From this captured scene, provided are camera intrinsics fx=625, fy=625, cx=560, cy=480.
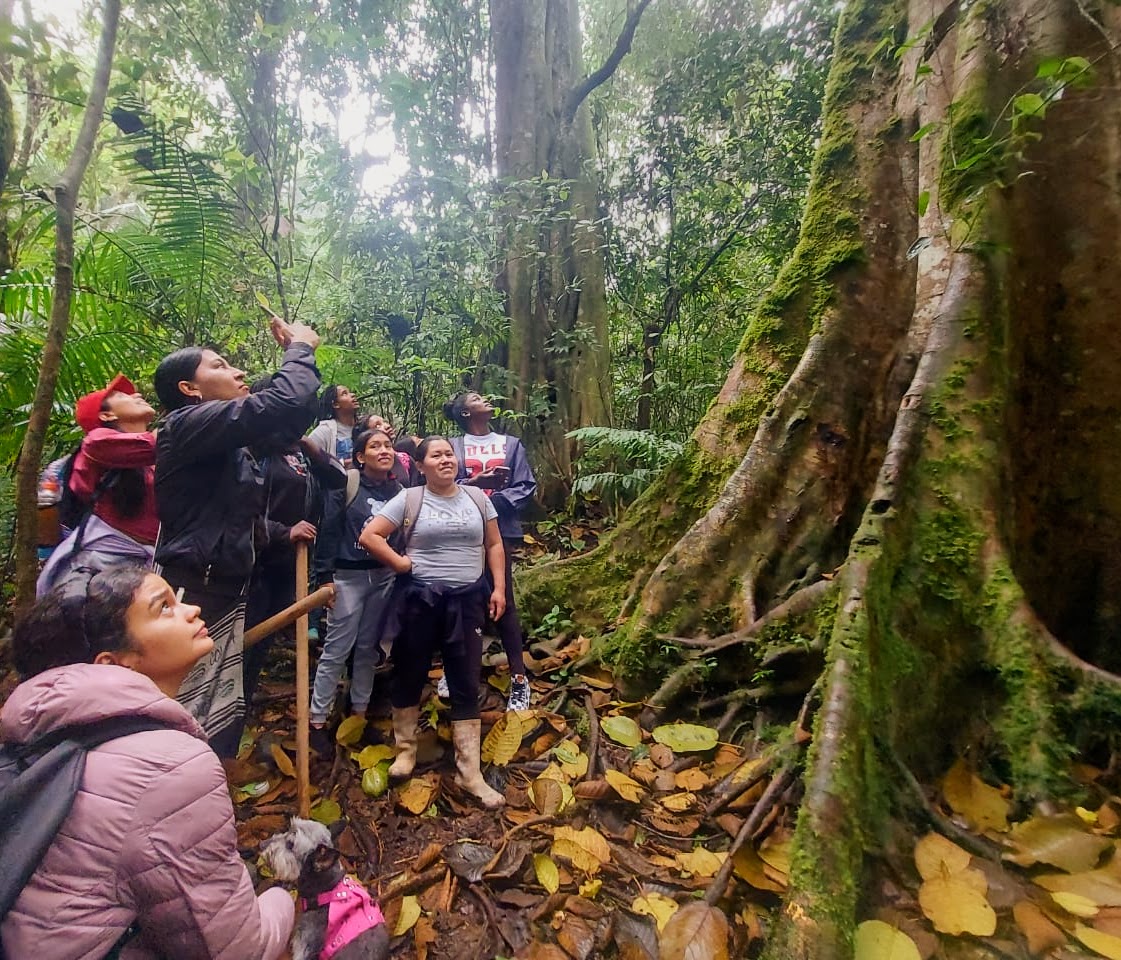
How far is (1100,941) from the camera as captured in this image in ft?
5.23

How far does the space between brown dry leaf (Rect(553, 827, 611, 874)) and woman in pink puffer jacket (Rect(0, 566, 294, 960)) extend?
112 centimetres

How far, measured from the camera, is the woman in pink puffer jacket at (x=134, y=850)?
119 cm

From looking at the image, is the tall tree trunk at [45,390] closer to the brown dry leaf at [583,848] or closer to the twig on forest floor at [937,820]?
the brown dry leaf at [583,848]

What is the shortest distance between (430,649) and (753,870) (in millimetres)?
1737

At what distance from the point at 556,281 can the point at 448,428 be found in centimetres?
217

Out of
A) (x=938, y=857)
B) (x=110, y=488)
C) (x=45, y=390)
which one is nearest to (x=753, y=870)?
(x=938, y=857)

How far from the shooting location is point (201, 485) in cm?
259

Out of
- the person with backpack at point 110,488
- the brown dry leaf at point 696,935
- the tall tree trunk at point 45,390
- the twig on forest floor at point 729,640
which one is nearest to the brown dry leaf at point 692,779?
the twig on forest floor at point 729,640

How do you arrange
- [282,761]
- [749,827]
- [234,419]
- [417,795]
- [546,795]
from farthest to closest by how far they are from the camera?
1. [282,761]
2. [417,795]
3. [546,795]
4. [234,419]
5. [749,827]

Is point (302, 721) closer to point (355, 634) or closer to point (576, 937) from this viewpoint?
point (355, 634)

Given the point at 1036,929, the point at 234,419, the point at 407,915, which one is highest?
the point at 234,419

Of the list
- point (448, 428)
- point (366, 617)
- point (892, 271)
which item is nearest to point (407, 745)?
point (366, 617)

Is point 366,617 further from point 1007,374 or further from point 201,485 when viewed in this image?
point 1007,374

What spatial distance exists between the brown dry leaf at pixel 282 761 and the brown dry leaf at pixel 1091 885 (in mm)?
3117
